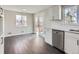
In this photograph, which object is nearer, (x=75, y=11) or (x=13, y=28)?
(x=75, y=11)

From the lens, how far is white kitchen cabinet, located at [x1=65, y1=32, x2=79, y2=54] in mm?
2682

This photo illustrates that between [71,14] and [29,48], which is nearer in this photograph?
[71,14]

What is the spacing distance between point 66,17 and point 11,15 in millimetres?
5005

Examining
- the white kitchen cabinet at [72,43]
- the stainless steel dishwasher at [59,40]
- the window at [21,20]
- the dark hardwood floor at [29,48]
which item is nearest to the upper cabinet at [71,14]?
the stainless steel dishwasher at [59,40]

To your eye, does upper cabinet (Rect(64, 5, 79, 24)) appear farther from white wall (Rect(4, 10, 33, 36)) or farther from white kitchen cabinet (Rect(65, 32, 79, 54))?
white wall (Rect(4, 10, 33, 36))

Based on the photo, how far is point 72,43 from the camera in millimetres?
2879

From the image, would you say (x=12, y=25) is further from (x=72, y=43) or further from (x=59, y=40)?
(x=72, y=43)

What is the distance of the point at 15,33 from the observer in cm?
807

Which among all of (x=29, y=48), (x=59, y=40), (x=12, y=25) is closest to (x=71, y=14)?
(x=59, y=40)

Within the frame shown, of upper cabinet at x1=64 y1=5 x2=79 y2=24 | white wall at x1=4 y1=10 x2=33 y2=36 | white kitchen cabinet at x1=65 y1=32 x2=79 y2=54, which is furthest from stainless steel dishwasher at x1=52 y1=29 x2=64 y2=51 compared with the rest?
white wall at x1=4 y1=10 x2=33 y2=36

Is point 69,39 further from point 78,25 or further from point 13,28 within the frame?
point 13,28

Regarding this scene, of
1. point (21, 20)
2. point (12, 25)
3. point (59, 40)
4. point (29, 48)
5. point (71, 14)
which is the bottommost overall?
point (29, 48)

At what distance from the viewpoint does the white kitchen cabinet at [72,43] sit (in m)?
2.68
